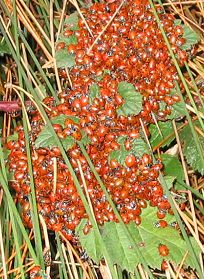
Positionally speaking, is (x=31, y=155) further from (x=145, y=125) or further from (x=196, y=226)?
(x=196, y=226)

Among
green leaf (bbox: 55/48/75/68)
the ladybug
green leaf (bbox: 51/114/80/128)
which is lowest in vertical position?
the ladybug

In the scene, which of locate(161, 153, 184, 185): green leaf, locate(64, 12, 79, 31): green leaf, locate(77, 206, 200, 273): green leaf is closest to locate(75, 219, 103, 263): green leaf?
locate(77, 206, 200, 273): green leaf

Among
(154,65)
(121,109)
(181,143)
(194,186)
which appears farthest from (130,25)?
(194,186)

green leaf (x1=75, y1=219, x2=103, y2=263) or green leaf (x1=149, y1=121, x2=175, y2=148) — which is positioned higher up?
green leaf (x1=149, y1=121, x2=175, y2=148)

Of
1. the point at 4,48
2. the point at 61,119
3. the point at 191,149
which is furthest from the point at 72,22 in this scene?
the point at 191,149

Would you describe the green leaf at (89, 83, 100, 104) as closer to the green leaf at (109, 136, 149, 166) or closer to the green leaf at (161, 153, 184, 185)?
the green leaf at (109, 136, 149, 166)

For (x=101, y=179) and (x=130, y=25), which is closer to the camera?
(x=101, y=179)
